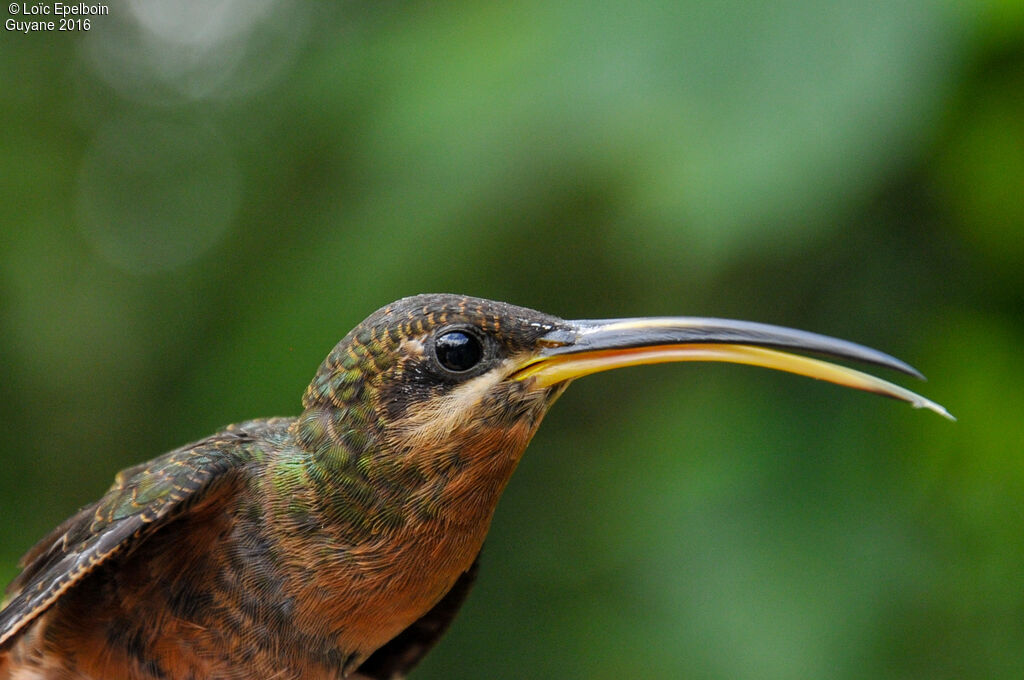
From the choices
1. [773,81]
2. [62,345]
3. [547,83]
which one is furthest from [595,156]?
[62,345]

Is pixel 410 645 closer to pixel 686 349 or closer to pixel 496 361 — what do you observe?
pixel 496 361

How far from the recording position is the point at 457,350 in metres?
2.66

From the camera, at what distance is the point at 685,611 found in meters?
4.41

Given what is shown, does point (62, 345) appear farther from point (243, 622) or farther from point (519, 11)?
point (243, 622)

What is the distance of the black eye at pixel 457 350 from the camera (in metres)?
2.66

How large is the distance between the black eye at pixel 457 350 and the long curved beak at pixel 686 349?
0.41 feet

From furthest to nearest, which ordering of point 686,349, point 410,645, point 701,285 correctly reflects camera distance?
point 701,285 → point 410,645 → point 686,349

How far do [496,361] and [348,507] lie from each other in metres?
0.57

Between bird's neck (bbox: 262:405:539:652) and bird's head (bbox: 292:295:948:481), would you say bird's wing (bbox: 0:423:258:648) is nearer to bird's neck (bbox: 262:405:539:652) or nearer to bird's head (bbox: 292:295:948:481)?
bird's neck (bbox: 262:405:539:652)

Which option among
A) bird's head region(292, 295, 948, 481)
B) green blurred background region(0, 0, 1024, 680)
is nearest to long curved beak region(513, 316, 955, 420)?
bird's head region(292, 295, 948, 481)

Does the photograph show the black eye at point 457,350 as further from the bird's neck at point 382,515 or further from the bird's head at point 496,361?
the bird's neck at point 382,515

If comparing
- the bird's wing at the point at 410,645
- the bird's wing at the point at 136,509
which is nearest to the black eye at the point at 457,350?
the bird's wing at the point at 136,509

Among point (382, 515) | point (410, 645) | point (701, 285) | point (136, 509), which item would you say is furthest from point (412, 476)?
point (701, 285)

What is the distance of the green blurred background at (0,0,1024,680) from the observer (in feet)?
12.6
